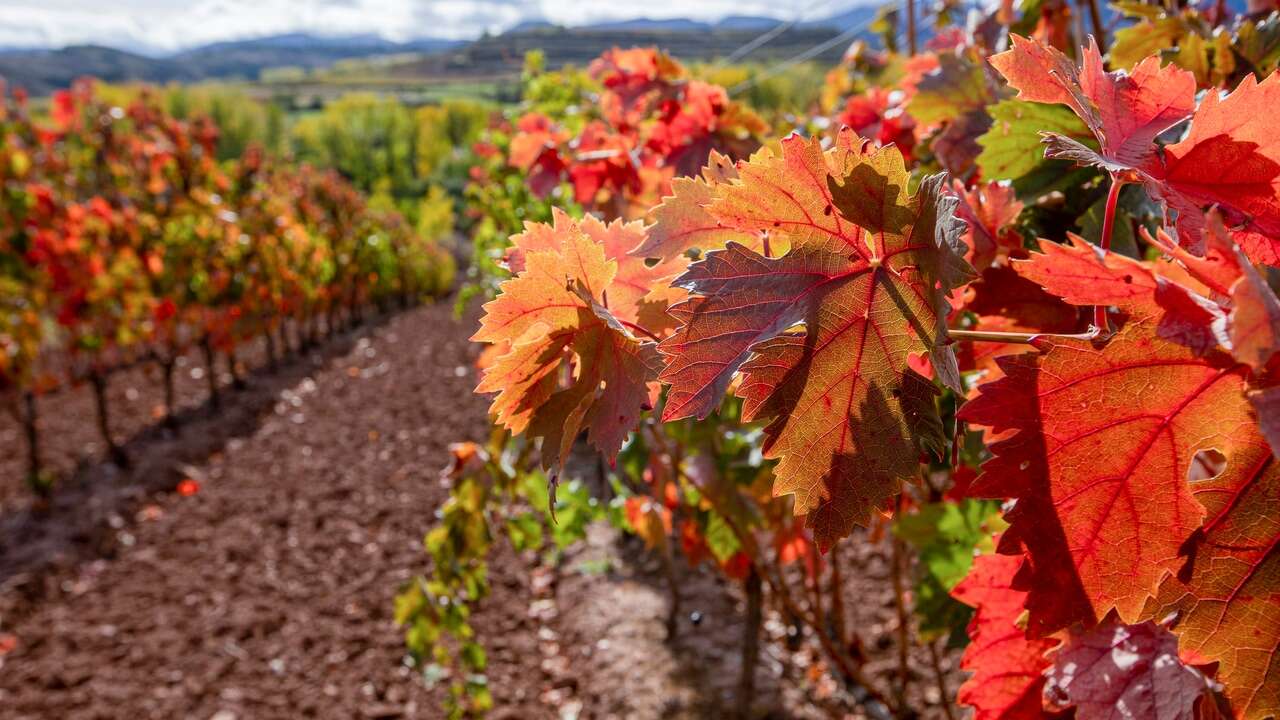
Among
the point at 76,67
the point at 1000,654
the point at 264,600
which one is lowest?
the point at 264,600

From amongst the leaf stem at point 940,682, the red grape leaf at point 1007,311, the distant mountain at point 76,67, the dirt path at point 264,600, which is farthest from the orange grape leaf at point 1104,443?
the distant mountain at point 76,67

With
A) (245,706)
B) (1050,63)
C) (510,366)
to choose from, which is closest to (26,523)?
(245,706)

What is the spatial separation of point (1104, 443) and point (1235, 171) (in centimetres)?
23

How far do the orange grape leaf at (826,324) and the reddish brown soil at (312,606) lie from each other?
271cm

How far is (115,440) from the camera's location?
8383mm

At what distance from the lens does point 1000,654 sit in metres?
0.83

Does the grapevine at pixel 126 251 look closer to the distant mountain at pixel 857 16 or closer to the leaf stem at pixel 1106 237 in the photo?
the distant mountain at pixel 857 16

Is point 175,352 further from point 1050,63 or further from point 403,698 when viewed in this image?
point 1050,63

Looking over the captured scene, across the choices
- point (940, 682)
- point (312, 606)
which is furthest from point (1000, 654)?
point (312, 606)

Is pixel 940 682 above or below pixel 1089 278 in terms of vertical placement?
below

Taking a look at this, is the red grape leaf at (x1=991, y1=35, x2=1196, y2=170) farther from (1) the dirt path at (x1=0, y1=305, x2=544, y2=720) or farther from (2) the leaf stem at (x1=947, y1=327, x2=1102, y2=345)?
(1) the dirt path at (x1=0, y1=305, x2=544, y2=720)

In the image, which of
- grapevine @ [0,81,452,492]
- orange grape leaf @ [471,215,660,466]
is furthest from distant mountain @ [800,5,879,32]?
grapevine @ [0,81,452,492]

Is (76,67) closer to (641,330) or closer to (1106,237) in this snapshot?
(641,330)

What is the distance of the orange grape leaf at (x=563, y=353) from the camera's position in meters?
0.69
